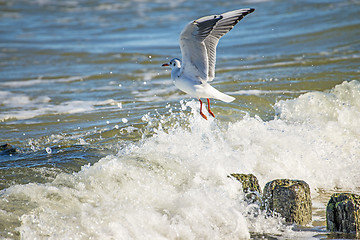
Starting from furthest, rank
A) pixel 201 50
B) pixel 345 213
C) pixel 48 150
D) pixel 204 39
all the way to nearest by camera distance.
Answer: pixel 48 150
pixel 201 50
pixel 204 39
pixel 345 213

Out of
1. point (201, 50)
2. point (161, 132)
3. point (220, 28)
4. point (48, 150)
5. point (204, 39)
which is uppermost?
point (220, 28)

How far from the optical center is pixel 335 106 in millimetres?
7867

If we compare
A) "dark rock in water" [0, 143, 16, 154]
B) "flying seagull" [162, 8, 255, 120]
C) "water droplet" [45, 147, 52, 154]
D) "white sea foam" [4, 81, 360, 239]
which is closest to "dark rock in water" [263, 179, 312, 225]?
"white sea foam" [4, 81, 360, 239]

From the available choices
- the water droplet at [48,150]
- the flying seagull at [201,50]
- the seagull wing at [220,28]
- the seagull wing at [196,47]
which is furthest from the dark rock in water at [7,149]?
the seagull wing at [220,28]

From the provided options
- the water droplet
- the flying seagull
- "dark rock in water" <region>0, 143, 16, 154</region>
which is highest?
the flying seagull

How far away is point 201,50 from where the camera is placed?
5734 mm

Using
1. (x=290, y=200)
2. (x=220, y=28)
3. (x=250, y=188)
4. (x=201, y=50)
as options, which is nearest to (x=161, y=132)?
(x=201, y=50)

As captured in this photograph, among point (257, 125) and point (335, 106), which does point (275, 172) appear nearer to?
point (257, 125)

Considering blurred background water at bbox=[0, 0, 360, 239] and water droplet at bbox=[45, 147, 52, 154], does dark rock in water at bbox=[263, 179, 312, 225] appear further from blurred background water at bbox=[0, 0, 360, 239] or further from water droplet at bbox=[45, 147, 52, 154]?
water droplet at bbox=[45, 147, 52, 154]

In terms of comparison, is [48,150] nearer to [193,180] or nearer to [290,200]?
[193,180]

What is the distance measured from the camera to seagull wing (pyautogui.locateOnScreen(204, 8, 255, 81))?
5.46m

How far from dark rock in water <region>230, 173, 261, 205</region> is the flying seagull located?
1.34 meters

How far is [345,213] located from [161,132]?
2.59 metres

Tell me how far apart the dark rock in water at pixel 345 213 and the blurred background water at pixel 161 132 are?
280mm
